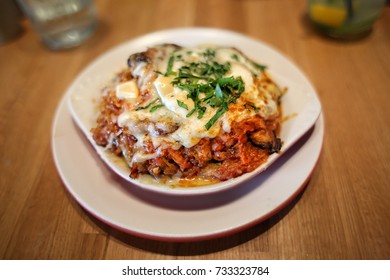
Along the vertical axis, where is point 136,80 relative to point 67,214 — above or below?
above

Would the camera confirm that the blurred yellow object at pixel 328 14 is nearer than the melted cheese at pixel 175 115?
No

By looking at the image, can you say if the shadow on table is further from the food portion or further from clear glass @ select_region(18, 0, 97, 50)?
clear glass @ select_region(18, 0, 97, 50)

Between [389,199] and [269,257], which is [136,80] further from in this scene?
[389,199]

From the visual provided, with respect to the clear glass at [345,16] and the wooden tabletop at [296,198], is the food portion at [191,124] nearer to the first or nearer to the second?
the wooden tabletop at [296,198]

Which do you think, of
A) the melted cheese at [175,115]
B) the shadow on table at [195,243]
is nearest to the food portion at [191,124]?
the melted cheese at [175,115]

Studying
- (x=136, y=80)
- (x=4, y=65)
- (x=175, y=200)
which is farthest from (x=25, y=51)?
(x=175, y=200)

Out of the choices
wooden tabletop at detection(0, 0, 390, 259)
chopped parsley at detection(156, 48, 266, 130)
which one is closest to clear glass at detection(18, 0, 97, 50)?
wooden tabletop at detection(0, 0, 390, 259)
